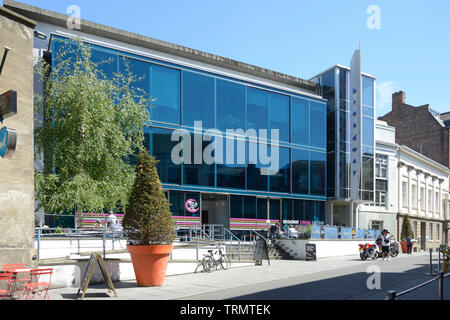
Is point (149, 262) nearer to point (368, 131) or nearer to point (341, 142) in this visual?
point (341, 142)

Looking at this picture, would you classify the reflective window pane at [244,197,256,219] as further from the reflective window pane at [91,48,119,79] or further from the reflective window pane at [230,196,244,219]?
the reflective window pane at [91,48,119,79]

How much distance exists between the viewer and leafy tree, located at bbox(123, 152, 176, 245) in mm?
11898

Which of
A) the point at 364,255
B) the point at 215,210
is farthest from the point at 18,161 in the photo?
the point at 364,255

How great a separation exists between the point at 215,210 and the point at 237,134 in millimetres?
5071

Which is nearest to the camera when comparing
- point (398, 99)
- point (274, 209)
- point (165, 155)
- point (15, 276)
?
point (15, 276)

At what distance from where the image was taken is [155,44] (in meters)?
26.0

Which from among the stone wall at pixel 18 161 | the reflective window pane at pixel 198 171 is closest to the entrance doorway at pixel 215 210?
the reflective window pane at pixel 198 171
